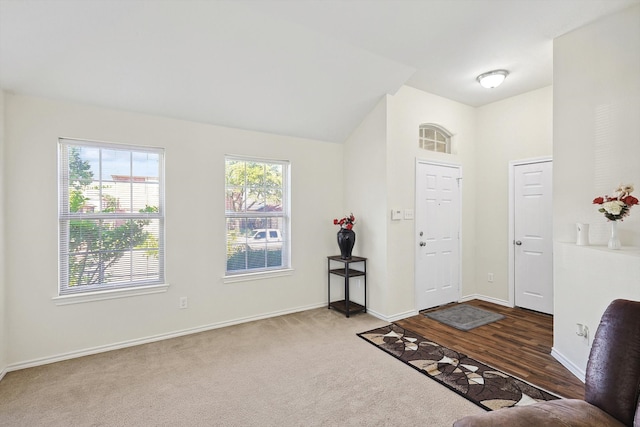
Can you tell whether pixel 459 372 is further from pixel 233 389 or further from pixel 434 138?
pixel 434 138

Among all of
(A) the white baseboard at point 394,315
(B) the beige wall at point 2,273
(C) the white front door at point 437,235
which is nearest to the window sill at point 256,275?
(A) the white baseboard at point 394,315

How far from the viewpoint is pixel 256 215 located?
3904 mm

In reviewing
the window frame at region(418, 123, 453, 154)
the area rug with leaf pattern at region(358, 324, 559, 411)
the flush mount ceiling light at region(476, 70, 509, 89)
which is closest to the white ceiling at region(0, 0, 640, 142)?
the flush mount ceiling light at region(476, 70, 509, 89)

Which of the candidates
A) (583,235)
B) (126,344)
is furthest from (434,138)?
(126,344)

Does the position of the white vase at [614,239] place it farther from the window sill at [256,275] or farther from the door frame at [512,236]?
the window sill at [256,275]

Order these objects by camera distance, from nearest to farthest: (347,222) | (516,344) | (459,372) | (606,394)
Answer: (606,394) < (459,372) < (516,344) < (347,222)

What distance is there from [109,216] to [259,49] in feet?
7.19

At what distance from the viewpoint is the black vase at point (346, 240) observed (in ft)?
13.2

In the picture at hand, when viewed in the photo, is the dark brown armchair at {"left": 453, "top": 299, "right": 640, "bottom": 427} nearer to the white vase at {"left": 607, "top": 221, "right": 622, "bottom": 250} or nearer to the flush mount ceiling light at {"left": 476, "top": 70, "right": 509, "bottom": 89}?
the white vase at {"left": 607, "top": 221, "right": 622, "bottom": 250}

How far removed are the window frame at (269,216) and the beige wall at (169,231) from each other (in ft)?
0.22

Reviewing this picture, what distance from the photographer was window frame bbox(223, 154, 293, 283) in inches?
145

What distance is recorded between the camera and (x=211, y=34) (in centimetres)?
261

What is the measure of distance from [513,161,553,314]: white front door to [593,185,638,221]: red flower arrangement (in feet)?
5.80

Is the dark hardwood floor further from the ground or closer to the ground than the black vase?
closer to the ground
